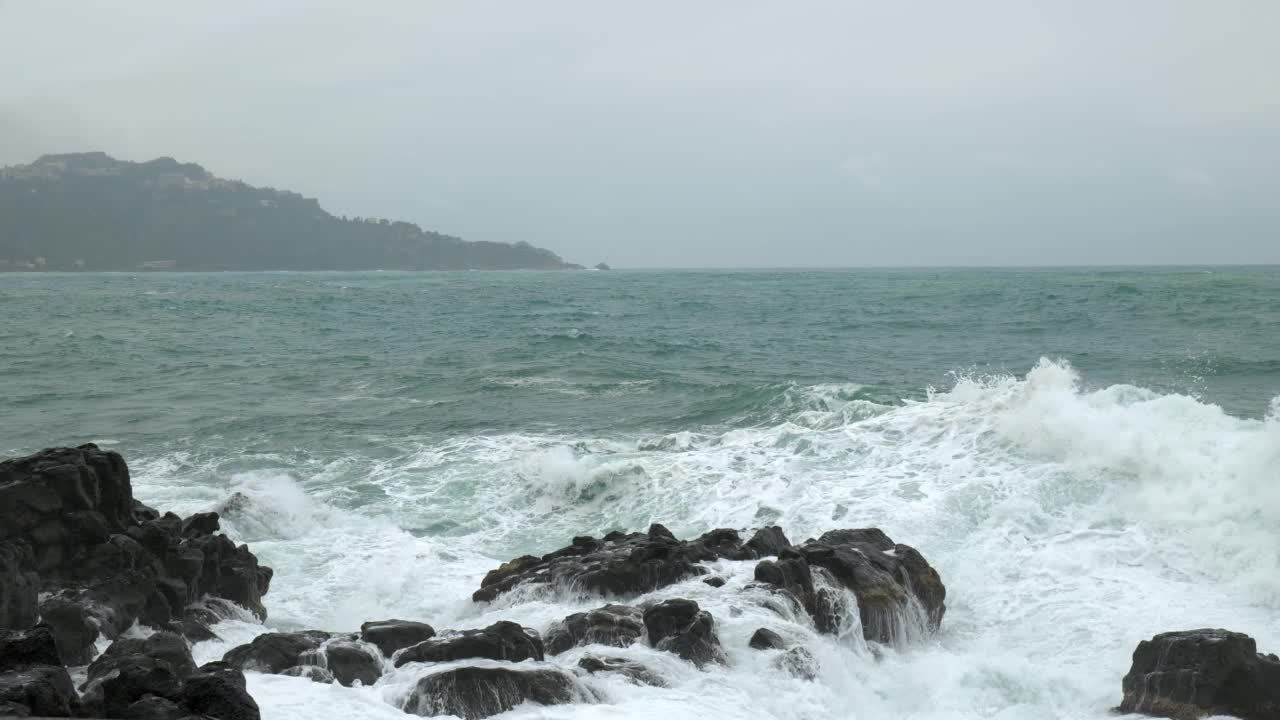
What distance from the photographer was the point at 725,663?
8.30 metres

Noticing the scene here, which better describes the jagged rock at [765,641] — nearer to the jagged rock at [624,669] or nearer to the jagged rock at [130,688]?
the jagged rock at [624,669]

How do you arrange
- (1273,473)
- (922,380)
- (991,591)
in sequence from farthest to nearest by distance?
(922,380)
(1273,473)
(991,591)

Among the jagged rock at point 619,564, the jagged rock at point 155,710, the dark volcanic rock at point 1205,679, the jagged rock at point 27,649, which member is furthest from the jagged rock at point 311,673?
the dark volcanic rock at point 1205,679

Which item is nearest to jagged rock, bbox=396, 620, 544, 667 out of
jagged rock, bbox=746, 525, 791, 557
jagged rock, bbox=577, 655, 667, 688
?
jagged rock, bbox=577, 655, 667, 688

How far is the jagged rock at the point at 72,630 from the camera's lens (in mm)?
7711

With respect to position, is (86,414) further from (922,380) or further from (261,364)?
(922,380)

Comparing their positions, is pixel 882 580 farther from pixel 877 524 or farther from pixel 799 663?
pixel 877 524

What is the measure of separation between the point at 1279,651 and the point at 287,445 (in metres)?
14.8

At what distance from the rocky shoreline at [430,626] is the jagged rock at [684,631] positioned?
0.02 metres

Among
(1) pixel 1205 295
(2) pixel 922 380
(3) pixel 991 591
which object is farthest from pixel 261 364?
(1) pixel 1205 295

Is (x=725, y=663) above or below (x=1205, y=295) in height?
below

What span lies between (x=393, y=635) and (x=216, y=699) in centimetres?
300

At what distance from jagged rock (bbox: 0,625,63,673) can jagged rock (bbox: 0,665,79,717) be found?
0.31 feet

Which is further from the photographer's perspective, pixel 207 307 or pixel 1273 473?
pixel 207 307
